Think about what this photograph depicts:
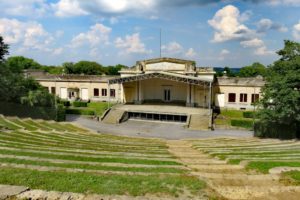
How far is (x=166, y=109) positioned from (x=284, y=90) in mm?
22055

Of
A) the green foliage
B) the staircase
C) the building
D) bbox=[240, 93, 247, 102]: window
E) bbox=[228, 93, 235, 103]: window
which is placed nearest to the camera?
the green foliage

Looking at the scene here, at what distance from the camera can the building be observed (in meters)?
45.7

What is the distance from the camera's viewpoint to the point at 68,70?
114m

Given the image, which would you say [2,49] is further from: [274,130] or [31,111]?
[274,130]

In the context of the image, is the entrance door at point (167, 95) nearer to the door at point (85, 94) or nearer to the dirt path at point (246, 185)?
the door at point (85, 94)

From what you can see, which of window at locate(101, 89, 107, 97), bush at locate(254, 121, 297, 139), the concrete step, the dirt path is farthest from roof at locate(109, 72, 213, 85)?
the dirt path

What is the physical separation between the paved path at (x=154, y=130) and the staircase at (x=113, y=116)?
1177 mm

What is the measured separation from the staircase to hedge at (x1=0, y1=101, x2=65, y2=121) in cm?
697

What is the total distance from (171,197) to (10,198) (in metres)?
4.70

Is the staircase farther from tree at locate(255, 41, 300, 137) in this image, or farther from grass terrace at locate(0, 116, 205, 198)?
grass terrace at locate(0, 116, 205, 198)

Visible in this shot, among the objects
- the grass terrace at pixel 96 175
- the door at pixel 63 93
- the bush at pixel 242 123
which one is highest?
the door at pixel 63 93

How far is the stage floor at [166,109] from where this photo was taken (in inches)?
1780

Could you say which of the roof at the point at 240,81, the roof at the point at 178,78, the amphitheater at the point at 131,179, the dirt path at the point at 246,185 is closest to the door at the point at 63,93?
the roof at the point at 178,78

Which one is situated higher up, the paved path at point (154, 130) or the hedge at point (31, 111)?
the hedge at point (31, 111)
